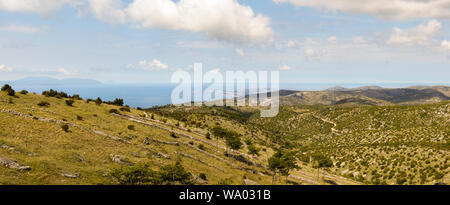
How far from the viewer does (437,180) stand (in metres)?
46.3

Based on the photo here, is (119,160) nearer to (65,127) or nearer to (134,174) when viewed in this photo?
(134,174)

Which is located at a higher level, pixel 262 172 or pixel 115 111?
pixel 115 111

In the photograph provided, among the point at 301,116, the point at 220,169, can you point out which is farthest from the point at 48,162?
the point at 301,116

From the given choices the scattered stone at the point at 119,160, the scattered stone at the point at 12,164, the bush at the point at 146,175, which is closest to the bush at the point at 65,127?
the scattered stone at the point at 119,160

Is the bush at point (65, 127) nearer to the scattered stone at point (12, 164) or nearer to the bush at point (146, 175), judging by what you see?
the scattered stone at point (12, 164)

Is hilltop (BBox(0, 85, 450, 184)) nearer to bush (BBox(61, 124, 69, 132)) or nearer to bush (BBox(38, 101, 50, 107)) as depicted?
bush (BBox(61, 124, 69, 132))

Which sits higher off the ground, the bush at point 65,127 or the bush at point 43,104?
the bush at point 43,104

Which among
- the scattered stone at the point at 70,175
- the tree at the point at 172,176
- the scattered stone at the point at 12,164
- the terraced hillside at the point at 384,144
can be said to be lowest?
the terraced hillside at the point at 384,144

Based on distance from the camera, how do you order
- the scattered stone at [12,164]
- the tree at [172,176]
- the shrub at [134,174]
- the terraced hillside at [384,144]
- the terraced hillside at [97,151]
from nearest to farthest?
1. the scattered stone at [12,164]
2. the terraced hillside at [97,151]
3. the shrub at [134,174]
4. the tree at [172,176]
5. the terraced hillside at [384,144]

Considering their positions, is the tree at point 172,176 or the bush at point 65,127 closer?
the tree at point 172,176

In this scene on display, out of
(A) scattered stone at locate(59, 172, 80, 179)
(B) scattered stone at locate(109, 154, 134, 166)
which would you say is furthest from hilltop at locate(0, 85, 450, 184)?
(B) scattered stone at locate(109, 154, 134, 166)
